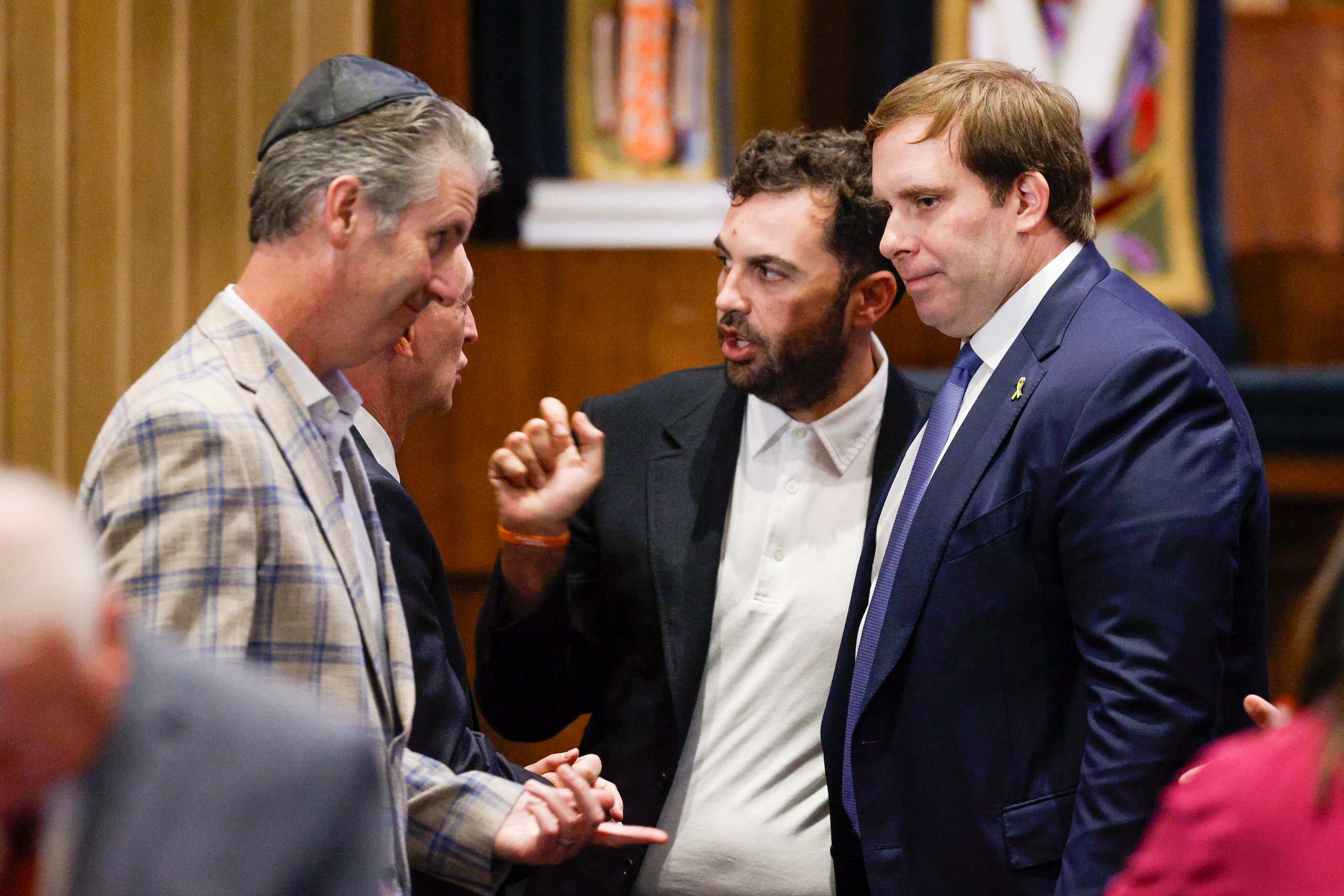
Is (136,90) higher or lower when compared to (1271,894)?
higher

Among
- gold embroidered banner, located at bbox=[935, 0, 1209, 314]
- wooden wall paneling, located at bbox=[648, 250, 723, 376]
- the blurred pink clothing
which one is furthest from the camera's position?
gold embroidered banner, located at bbox=[935, 0, 1209, 314]

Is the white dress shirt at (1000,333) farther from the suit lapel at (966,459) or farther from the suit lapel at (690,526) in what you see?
the suit lapel at (690,526)

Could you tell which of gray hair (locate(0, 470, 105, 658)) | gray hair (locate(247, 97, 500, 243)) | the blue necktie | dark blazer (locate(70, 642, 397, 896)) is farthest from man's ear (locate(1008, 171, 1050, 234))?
gray hair (locate(0, 470, 105, 658))

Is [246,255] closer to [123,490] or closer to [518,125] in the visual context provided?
[518,125]

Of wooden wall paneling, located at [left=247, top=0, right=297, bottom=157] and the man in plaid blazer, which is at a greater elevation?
wooden wall paneling, located at [left=247, top=0, right=297, bottom=157]

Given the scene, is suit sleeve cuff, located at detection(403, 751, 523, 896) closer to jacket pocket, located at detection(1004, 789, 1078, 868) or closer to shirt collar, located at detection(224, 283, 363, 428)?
shirt collar, located at detection(224, 283, 363, 428)

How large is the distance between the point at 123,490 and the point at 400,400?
0.77m

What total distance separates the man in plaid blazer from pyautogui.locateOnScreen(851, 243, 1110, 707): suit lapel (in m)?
0.45

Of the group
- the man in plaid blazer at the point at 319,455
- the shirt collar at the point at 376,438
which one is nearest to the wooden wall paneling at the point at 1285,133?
the shirt collar at the point at 376,438

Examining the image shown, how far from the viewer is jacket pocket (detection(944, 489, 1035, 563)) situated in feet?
5.65

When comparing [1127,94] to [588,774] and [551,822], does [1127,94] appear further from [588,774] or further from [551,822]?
[551,822]

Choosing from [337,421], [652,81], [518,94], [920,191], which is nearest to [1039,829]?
[920,191]

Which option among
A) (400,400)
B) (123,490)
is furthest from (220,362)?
(400,400)

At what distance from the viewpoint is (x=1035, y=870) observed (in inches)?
66.9
